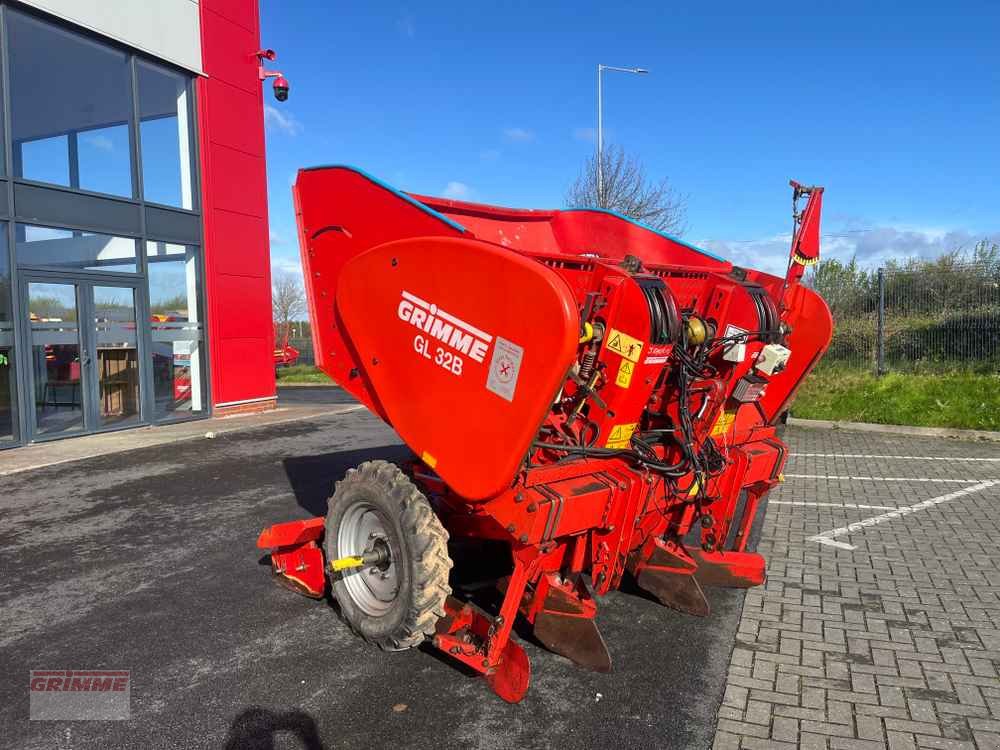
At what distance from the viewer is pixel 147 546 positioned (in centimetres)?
584

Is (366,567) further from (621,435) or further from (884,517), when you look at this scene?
(884,517)

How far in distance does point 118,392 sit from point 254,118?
20.1 feet

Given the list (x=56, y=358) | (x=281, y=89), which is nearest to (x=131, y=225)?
(x=56, y=358)

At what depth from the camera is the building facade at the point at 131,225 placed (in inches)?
416

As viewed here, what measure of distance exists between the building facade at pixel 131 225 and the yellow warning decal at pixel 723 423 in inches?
400

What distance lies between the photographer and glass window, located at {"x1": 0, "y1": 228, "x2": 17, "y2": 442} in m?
10.2

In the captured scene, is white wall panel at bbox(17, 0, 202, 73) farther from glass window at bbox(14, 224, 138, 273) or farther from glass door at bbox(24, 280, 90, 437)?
glass door at bbox(24, 280, 90, 437)

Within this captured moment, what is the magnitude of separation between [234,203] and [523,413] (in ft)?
41.4

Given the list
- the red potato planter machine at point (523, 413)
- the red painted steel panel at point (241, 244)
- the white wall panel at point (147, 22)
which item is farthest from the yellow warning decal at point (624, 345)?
the red painted steel panel at point (241, 244)

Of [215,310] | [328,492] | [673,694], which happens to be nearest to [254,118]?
[215,310]

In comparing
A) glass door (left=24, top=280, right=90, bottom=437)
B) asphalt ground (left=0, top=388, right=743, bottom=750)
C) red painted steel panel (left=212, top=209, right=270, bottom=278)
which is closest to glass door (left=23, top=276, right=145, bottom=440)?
glass door (left=24, top=280, right=90, bottom=437)

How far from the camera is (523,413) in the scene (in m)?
3.06

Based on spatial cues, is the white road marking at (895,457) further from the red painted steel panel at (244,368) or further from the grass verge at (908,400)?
the red painted steel panel at (244,368)

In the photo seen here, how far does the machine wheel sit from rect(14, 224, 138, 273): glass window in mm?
9141
